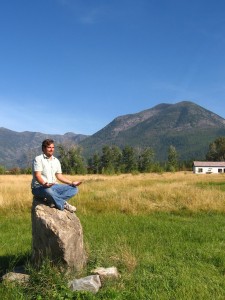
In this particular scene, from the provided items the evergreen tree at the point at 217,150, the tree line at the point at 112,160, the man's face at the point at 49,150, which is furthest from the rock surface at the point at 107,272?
the evergreen tree at the point at 217,150

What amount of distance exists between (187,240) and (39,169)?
210 inches

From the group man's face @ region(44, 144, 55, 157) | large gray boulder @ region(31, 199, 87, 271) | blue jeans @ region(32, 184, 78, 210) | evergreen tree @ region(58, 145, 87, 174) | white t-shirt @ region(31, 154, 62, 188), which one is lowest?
large gray boulder @ region(31, 199, 87, 271)

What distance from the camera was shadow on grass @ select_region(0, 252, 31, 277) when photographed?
8624 mm

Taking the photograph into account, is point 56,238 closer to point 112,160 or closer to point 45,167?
point 45,167

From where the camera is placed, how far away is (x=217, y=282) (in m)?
7.72

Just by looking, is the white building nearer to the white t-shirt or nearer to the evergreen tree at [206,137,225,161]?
the evergreen tree at [206,137,225,161]

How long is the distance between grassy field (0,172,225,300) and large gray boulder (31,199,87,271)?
Result: 0.28 m

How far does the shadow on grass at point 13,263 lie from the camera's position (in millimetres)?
8624

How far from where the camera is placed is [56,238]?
8.04m

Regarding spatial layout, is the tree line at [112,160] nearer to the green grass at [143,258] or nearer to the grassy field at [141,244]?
the grassy field at [141,244]

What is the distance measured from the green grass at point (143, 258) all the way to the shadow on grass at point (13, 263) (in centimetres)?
2

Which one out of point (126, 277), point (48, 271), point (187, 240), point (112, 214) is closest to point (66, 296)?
point (48, 271)

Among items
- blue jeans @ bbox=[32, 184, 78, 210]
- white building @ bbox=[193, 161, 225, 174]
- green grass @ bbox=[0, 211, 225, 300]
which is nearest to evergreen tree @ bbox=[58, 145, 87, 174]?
white building @ bbox=[193, 161, 225, 174]

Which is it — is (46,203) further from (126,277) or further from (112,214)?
(112,214)
